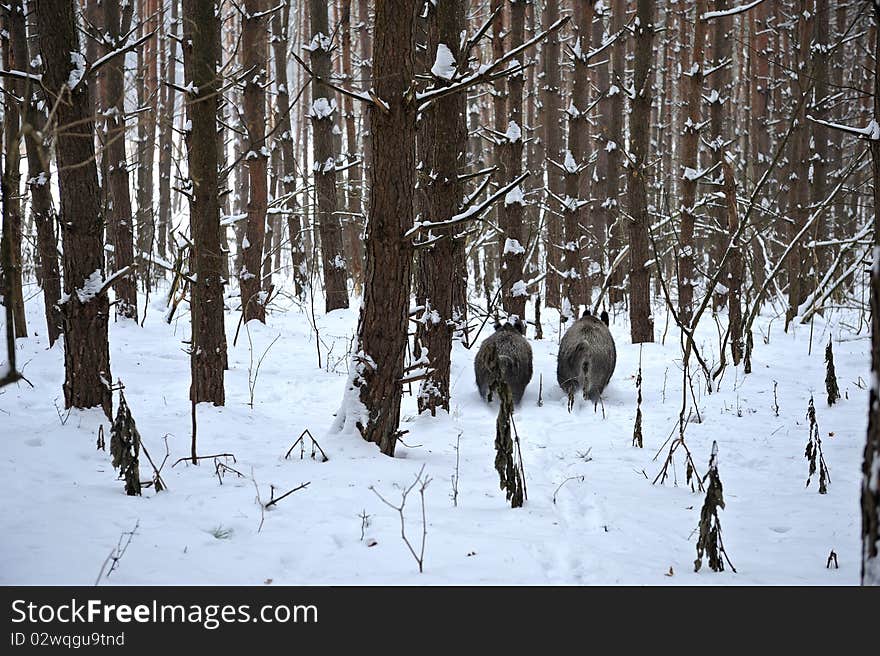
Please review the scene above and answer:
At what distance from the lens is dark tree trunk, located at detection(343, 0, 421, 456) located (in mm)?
4422

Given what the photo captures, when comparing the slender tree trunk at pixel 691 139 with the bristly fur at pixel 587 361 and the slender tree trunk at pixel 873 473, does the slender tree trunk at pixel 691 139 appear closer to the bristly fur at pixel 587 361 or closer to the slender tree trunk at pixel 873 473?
the bristly fur at pixel 587 361

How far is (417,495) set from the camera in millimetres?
3926

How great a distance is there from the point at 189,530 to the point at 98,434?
5.74 feet

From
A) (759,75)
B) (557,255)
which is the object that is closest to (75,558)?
(557,255)

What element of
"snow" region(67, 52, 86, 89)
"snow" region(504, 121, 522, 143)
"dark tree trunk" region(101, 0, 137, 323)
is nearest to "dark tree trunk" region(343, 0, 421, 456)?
"snow" region(67, 52, 86, 89)

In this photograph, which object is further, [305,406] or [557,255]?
[557,255]

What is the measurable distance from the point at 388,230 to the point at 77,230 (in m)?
2.21

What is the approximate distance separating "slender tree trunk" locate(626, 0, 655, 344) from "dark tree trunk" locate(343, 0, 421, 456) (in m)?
5.72

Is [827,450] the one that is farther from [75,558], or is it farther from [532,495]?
[75,558]

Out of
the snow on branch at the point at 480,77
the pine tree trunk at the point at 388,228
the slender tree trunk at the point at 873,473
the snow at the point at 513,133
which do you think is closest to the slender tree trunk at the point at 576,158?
the snow at the point at 513,133

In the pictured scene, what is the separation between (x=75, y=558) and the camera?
2.76 m

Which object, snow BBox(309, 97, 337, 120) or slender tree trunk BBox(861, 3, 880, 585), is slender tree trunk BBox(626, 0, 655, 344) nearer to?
snow BBox(309, 97, 337, 120)

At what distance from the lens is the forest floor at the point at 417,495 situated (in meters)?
2.93

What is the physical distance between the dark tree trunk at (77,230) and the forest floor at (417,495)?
0.28m
